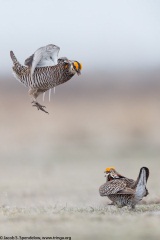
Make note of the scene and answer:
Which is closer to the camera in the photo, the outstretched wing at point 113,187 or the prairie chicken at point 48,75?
the outstretched wing at point 113,187

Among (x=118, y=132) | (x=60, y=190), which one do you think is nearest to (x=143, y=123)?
(x=118, y=132)

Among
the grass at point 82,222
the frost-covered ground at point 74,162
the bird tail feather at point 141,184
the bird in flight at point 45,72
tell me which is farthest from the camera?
the bird in flight at point 45,72

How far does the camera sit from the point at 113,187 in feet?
31.9

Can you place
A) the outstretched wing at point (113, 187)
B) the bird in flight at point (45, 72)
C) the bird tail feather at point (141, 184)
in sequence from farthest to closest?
the bird in flight at point (45, 72)
the outstretched wing at point (113, 187)
the bird tail feather at point (141, 184)

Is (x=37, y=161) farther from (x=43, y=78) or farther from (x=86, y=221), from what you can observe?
(x=86, y=221)

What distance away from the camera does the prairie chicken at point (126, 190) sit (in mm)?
9555

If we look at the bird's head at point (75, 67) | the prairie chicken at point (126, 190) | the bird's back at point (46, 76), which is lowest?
the prairie chicken at point (126, 190)

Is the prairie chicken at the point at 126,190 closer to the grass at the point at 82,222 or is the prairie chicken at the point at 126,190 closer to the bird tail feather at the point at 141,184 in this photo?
the bird tail feather at the point at 141,184

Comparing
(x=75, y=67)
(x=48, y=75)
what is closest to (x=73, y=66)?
(x=75, y=67)

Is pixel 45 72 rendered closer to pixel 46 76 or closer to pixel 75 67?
pixel 46 76

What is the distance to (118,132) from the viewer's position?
2673cm

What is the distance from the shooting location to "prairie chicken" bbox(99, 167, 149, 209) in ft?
31.3

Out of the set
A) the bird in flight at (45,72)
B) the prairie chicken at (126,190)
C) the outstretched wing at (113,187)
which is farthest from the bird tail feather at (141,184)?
the bird in flight at (45,72)

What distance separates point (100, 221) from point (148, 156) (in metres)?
12.4
